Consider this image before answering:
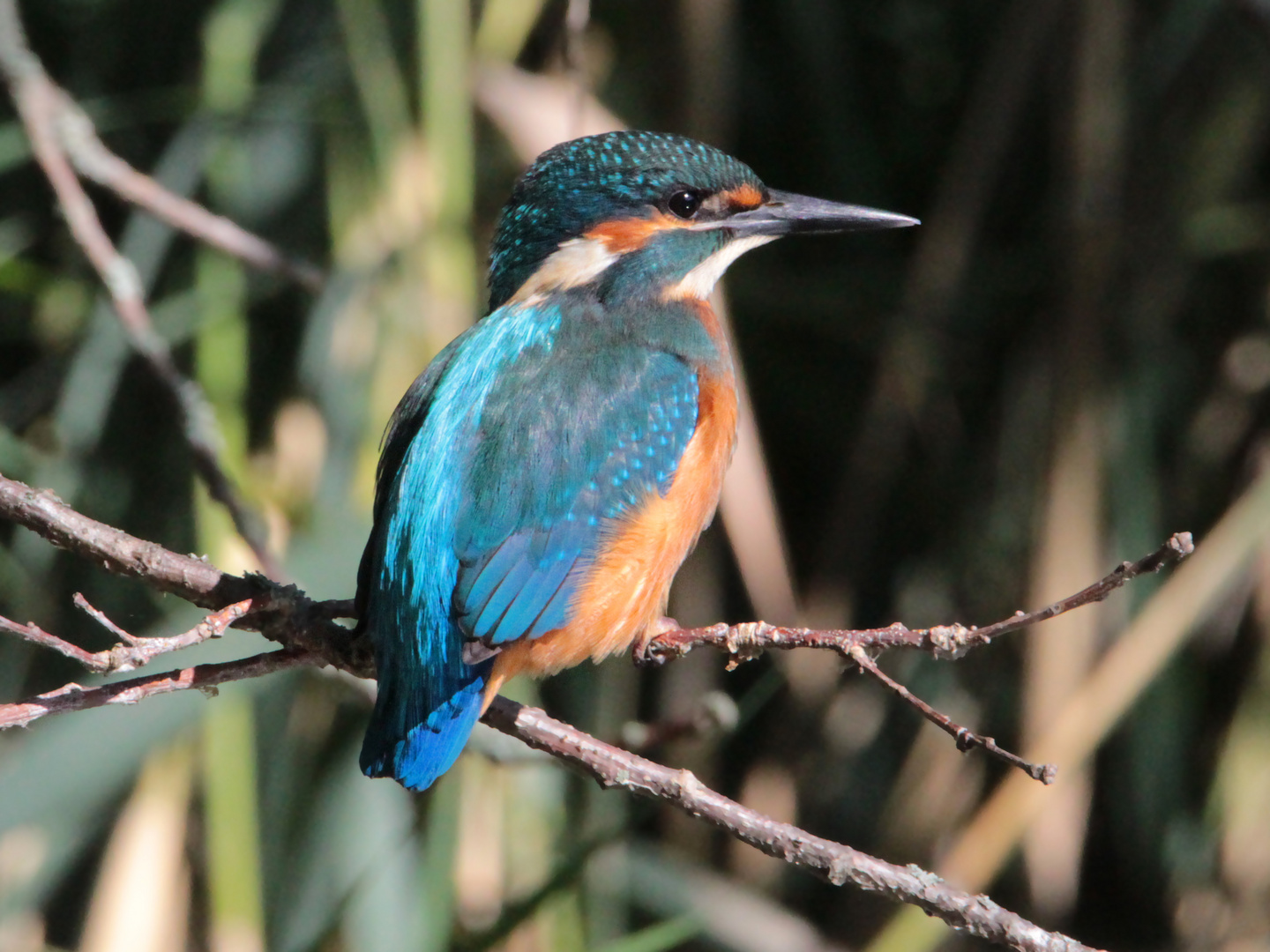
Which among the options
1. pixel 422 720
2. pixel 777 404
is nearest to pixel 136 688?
pixel 422 720

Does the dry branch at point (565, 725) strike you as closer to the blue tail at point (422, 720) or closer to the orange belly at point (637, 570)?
the blue tail at point (422, 720)

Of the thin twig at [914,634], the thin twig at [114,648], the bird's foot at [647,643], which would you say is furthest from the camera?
the bird's foot at [647,643]

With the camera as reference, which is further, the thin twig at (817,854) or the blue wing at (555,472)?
the blue wing at (555,472)

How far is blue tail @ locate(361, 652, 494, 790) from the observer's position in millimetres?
1632

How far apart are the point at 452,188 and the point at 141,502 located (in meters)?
1.07

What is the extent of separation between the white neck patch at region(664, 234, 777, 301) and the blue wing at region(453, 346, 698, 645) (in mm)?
226

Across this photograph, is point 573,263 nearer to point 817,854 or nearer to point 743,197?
point 743,197

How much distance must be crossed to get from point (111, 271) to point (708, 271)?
894mm

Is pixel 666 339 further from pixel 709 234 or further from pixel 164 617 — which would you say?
pixel 164 617

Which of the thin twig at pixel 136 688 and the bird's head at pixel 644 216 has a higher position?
the bird's head at pixel 644 216

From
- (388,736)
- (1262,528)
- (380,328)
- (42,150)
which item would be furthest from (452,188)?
(1262,528)

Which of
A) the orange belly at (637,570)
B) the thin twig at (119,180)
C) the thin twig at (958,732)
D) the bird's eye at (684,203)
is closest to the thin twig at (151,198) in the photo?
the thin twig at (119,180)

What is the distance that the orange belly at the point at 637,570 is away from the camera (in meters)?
1.87

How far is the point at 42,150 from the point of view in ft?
6.62
